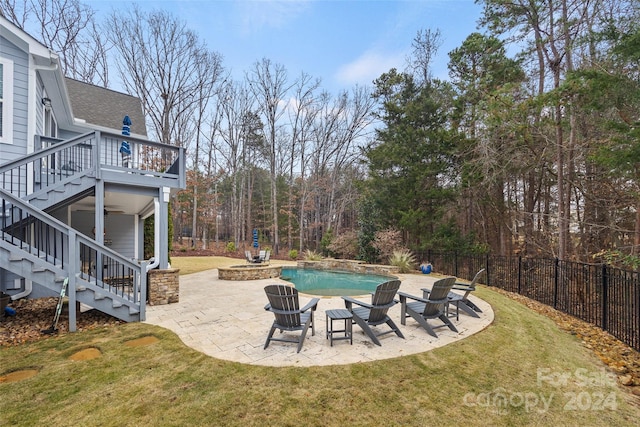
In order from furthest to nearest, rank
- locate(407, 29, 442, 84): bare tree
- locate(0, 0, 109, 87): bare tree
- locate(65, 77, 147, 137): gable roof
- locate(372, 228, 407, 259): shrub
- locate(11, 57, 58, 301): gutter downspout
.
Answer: locate(407, 29, 442, 84): bare tree, locate(0, 0, 109, 87): bare tree, locate(372, 228, 407, 259): shrub, locate(65, 77, 147, 137): gable roof, locate(11, 57, 58, 301): gutter downspout

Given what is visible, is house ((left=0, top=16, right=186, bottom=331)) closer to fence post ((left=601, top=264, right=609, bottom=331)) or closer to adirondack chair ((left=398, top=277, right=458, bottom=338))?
adirondack chair ((left=398, top=277, right=458, bottom=338))

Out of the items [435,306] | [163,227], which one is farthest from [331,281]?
[435,306]

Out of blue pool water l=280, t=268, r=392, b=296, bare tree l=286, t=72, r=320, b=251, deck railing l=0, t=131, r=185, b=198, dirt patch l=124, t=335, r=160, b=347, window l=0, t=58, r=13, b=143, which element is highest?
bare tree l=286, t=72, r=320, b=251

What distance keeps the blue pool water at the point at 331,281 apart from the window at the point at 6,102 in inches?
336

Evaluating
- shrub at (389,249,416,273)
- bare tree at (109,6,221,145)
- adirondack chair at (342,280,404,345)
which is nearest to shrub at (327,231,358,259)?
shrub at (389,249,416,273)

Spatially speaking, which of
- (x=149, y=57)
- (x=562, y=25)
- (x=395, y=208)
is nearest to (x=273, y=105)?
(x=149, y=57)

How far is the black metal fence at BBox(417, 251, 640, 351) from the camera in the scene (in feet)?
17.7

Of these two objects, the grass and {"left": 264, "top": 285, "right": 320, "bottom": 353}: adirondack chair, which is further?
{"left": 264, "top": 285, "right": 320, "bottom": 353}: adirondack chair

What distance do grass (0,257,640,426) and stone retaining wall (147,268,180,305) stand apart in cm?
241

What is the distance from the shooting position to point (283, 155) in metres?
27.1

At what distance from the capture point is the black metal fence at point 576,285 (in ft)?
17.7

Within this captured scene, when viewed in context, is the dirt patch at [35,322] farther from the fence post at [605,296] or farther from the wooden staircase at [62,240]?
the fence post at [605,296]

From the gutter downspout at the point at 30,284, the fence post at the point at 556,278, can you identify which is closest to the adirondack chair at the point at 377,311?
the fence post at the point at 556,278

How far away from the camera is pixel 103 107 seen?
12.6m
